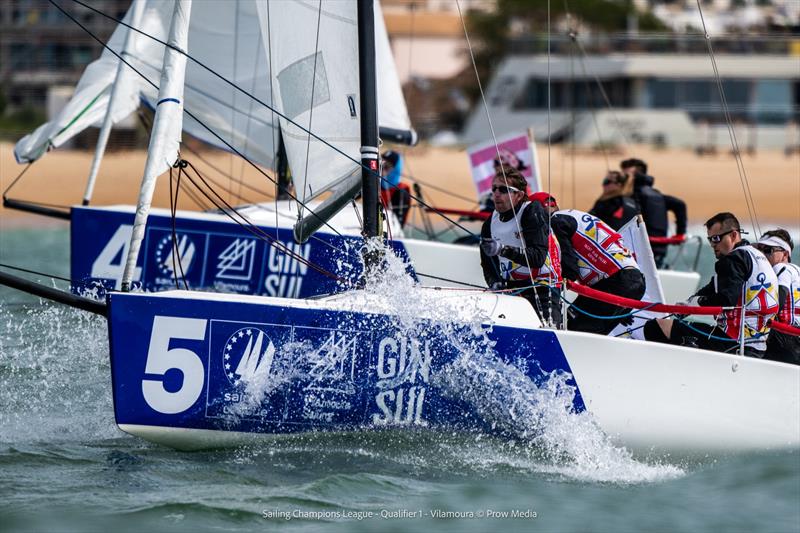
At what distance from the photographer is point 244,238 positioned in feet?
32.8

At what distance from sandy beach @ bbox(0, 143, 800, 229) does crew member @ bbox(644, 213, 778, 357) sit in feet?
41.7

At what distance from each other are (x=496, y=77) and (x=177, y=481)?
103 ft

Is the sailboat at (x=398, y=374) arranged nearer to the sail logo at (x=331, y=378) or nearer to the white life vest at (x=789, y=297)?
the sail logo at (x=331, y=378)

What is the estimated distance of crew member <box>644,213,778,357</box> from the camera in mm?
6141

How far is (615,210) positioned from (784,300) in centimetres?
301

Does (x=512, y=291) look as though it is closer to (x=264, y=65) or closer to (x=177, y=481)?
(x=177, y=481)

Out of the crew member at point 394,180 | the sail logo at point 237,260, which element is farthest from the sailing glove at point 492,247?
the crew member at point 394,180

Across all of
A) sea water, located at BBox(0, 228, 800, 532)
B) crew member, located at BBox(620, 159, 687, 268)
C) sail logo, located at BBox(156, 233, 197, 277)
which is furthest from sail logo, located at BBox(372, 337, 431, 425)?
crew member, located at BBox(620, 159, 687, 268)

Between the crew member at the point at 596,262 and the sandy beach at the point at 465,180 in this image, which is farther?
the sandy beach at the point at 465,180

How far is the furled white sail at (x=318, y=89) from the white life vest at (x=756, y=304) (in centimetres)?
206

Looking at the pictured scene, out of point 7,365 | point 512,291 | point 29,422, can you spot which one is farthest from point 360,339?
point 7,365

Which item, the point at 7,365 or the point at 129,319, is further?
the point at 7,365

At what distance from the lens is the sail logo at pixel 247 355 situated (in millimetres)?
5793

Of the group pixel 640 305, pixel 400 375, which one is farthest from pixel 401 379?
pixel 640 305
